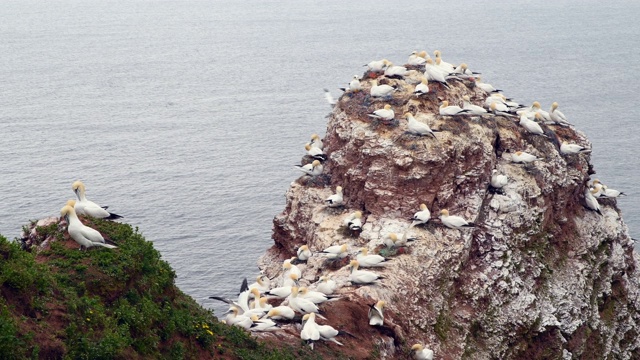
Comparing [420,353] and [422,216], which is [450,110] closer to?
[422,216]

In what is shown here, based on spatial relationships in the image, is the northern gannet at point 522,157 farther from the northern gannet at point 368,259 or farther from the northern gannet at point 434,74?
the northern gannet at point 368,259

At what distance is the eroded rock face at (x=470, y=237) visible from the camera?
37406 millimetres

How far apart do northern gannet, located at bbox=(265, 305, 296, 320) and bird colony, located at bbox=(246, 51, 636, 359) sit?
0.04 metres

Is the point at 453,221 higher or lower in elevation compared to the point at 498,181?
lower

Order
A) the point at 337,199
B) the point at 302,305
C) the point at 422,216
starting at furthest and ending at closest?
the point at 337,199 < the point at 422,216 < the point at 302,305

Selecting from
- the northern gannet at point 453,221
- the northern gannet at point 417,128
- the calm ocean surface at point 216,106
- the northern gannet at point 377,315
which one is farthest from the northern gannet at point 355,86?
the calm ocean surface at point 216,106

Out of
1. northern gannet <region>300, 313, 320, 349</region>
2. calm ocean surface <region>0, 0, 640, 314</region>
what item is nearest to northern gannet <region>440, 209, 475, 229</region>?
northern gannet <region>300, 313, 320, 349</region>

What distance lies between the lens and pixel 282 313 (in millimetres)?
31469

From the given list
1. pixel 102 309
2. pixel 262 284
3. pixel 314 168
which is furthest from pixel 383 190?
pixel 102 309

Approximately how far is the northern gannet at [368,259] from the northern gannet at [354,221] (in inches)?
164

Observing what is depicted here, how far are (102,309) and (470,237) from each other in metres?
21.1

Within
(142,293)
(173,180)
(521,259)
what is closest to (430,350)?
(521,259)

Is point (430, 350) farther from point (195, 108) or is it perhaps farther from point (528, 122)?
point (195, 108)

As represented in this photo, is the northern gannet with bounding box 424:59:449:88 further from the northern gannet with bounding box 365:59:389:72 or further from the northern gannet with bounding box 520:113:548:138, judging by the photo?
the northern gannet with bounding box 520:113:548:138
